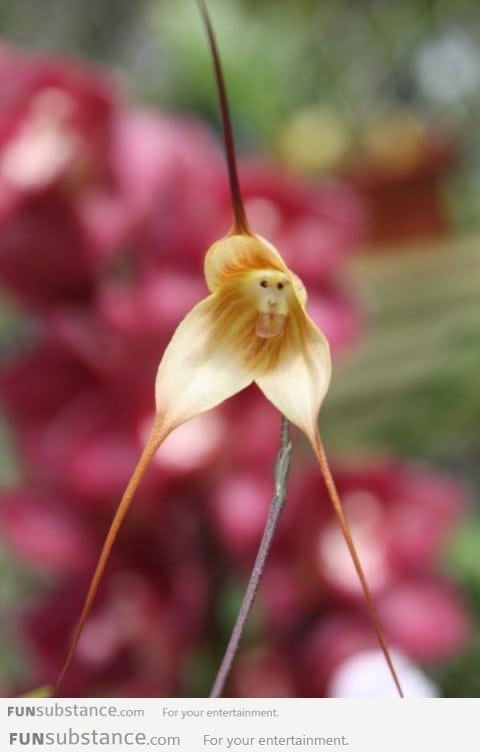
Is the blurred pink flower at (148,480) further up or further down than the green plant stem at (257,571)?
further down

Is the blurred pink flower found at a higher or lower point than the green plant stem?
lower

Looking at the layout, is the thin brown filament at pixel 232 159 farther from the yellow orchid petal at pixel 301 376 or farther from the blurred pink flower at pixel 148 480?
the blurred pink flower at pixel 148 480

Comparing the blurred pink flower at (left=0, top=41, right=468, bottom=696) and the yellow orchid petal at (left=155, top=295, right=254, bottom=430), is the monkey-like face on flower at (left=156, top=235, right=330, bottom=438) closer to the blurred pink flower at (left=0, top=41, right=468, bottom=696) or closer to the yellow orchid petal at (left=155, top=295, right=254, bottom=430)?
the yellow orchid petal at (left=155, top=295, right=254, bottom=430)

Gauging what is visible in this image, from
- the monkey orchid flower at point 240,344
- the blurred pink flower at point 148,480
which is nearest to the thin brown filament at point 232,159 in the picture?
the monkey orchid flower at point 240,344

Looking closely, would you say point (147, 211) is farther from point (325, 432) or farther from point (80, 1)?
point (80, 1)

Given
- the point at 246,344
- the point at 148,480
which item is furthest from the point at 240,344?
the point at 148,480

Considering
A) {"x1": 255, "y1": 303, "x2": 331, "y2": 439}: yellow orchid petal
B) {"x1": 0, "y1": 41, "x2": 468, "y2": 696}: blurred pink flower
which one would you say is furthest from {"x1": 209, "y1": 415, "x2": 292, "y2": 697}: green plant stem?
{"x1": 0, "y1": 41, "x2": 468, "y2": 696}: blurred pink flower

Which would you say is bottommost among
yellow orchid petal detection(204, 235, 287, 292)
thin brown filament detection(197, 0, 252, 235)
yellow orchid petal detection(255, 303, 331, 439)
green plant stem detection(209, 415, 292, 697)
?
green plant stem detection(209, 415, 292, 697)
